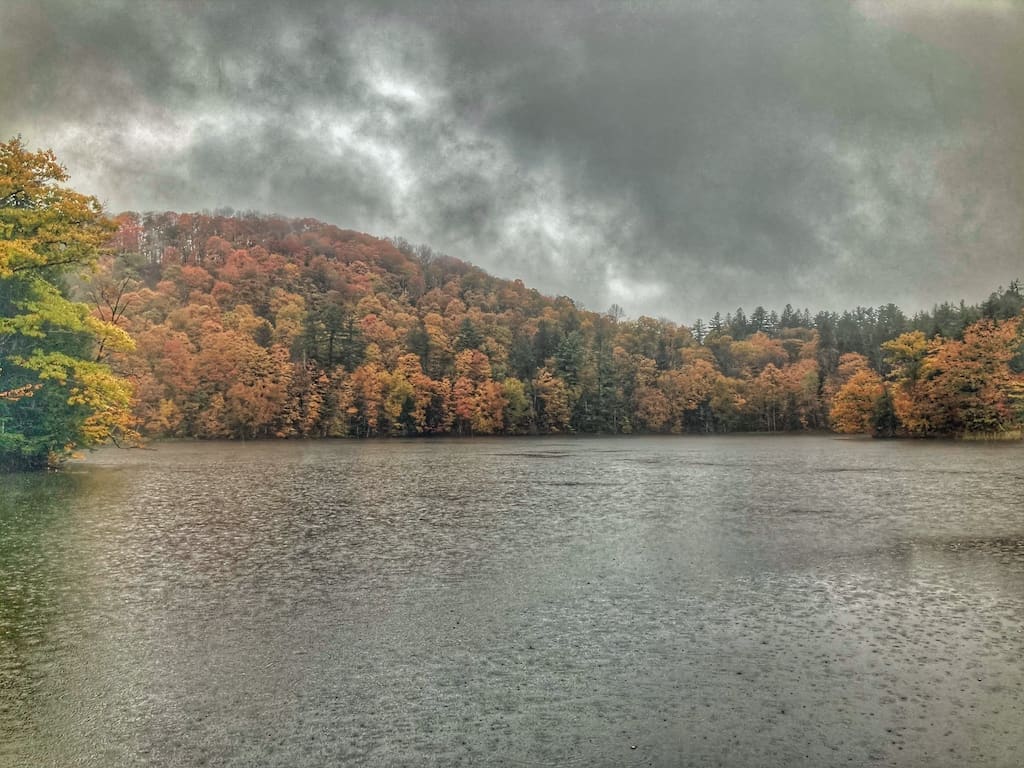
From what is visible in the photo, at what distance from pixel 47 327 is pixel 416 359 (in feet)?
250

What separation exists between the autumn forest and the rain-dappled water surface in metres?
26.1

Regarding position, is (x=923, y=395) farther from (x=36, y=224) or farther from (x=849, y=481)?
(x=36, y=224)

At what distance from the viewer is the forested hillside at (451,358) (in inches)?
3391

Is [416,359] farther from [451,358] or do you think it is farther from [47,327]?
[47,327]

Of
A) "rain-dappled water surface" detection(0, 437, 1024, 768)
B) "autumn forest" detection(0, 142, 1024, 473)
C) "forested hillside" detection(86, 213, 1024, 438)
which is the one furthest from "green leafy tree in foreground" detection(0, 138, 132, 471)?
"forested hillside" detection(86, 213, 1024, 438)

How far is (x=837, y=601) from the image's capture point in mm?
12305

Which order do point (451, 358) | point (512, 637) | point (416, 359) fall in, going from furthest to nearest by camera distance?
point (451, 358) < point (416, 359) < point (512, 637)

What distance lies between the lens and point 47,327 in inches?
1464

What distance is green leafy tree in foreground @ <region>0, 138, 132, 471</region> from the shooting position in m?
33.6

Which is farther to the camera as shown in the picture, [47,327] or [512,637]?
[47,327]

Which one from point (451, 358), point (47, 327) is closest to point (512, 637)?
point (47, 327)

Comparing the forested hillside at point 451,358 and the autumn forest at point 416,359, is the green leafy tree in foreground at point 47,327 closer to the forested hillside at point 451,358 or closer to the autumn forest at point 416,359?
the autumn forest at point 416,359

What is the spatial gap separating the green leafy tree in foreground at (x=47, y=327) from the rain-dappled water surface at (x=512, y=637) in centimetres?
1461

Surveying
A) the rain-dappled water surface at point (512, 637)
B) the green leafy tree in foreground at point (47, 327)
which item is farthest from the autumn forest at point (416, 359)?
the rain-dappled water surface at point (512, 637)
